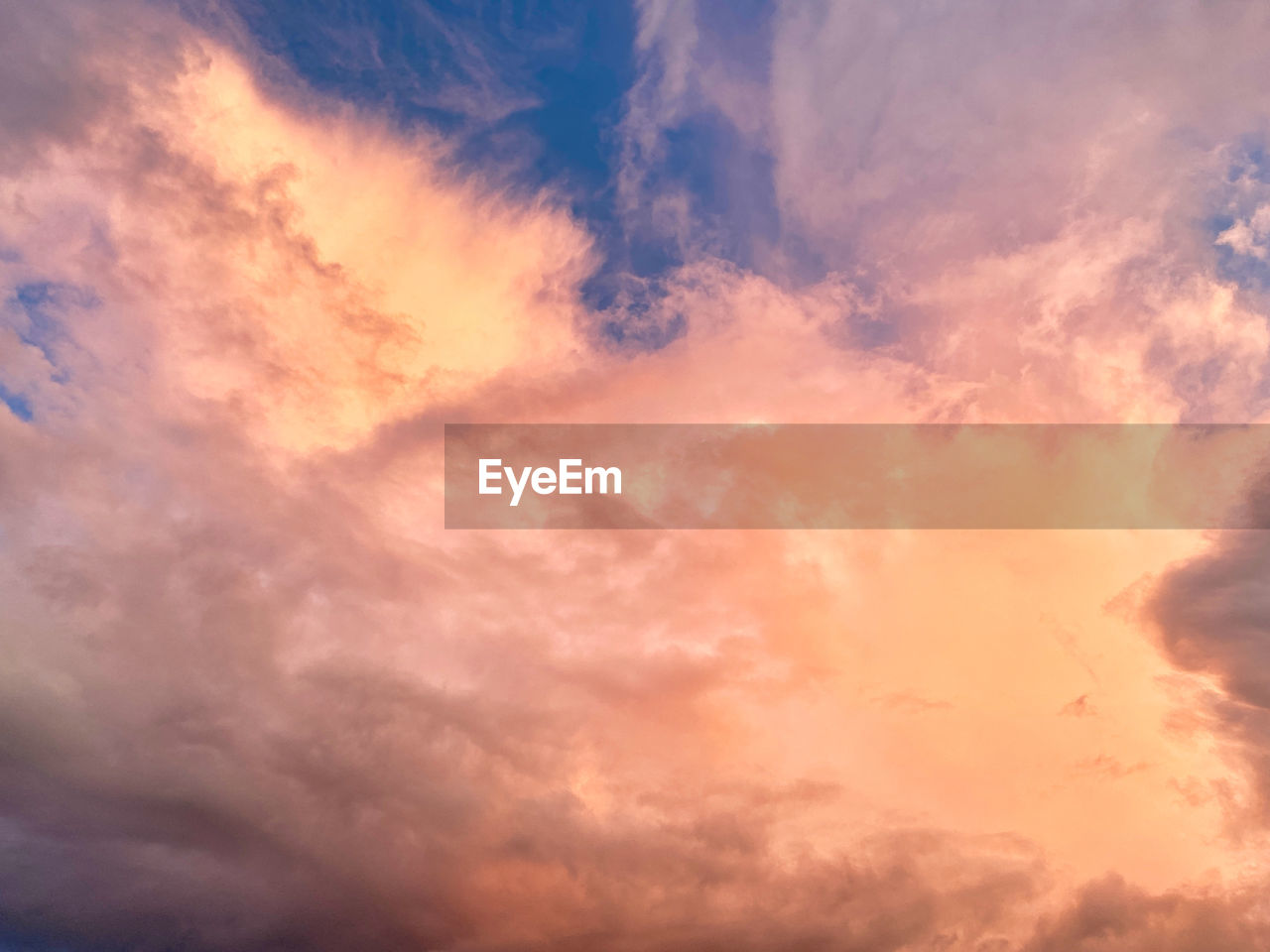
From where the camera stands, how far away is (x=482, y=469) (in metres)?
146

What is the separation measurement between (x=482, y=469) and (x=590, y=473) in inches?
786

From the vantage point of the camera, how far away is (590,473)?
146625 millimetres
